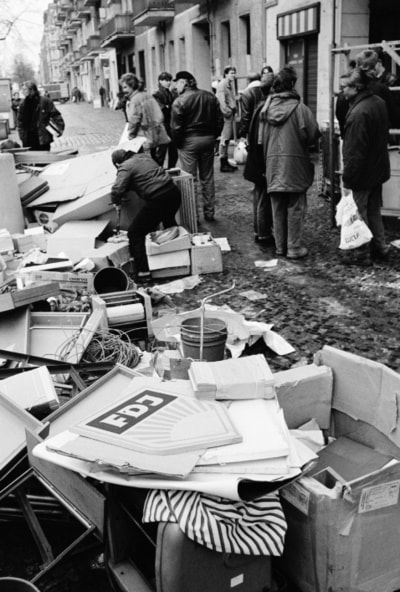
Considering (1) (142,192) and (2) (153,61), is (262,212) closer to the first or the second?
(1) (142,192)

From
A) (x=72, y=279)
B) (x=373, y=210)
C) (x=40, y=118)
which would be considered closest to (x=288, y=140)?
(x=373, y=210)

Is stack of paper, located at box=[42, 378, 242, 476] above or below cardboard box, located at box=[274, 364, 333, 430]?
above

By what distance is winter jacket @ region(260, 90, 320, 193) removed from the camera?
682 cm

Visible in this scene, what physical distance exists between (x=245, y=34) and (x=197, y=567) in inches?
755

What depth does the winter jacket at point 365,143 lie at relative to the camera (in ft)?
20.7

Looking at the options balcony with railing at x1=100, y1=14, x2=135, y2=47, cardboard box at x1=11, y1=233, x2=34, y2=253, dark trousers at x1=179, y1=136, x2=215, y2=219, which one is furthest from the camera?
balcony with railing at x1=100, y1=14, x2=135, y2=47

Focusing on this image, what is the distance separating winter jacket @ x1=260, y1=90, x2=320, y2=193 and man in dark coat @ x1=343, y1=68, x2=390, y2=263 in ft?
1.68

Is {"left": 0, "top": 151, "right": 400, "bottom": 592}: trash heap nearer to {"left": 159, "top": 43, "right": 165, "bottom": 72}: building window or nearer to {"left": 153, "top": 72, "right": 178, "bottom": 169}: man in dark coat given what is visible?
{"left": 153, "top": 72, "right": 178, "bottom": 169}: man in dark coat

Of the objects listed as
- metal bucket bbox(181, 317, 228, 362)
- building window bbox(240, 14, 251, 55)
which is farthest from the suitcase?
building window bbox(240, 14, 251, 55)

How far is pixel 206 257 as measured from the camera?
23.1 ft

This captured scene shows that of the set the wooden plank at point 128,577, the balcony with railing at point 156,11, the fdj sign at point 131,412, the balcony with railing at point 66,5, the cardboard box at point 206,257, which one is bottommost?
the wooden plank at point 128,577

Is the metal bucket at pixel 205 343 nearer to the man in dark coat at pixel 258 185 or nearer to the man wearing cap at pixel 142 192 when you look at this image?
the man wearing cap at pixel 142 192

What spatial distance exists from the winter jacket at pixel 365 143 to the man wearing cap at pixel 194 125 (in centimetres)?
252

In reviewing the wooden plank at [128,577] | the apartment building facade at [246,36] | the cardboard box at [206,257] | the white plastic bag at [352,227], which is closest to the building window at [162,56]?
the apartment building facade at [246,36]
